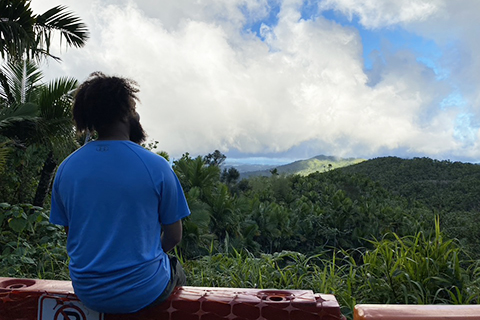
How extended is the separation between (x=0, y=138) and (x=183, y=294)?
29.5 feet

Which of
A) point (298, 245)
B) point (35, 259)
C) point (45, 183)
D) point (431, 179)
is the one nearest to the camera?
point (35, 259)

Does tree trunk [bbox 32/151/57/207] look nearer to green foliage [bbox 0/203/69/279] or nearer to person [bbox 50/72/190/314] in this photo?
green foliage [bbox 0/203/69/279]

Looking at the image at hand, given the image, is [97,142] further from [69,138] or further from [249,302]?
[69,138]

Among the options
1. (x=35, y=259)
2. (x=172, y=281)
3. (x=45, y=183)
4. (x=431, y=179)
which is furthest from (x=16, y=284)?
(x=431, y=179)

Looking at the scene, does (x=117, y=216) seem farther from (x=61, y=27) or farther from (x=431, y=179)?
(x=431, y=179)

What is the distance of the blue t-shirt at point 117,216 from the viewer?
69.0 inches

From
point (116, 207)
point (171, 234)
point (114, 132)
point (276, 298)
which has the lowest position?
point (276, 298)

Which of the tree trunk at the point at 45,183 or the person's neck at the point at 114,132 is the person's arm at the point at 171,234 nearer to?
the person's neck at the point at 114,132

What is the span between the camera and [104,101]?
1.89m

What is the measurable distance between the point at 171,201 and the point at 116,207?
0.74ft

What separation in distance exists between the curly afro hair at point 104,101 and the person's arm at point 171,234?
0.54 metres

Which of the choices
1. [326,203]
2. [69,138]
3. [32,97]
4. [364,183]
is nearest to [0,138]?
[69,138]

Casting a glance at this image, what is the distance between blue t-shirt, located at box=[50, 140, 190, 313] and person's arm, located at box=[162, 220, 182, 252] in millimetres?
41

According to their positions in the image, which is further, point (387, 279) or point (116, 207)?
point (387, 279)
